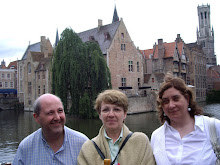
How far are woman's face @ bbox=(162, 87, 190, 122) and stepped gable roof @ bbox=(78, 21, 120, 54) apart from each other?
24.8 metres

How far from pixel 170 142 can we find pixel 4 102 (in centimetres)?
3788

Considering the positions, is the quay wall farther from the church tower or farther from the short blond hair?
the church tower

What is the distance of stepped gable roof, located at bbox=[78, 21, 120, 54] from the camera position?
90.8 ft

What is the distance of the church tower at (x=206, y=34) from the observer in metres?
80.9

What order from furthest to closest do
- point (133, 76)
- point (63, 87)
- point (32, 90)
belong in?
point (32, 90) → point (133, 76) → point (63, 87)

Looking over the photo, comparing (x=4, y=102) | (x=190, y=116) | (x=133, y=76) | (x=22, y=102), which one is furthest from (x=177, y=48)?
(x=190, y=116)

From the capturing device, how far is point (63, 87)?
61.3ft

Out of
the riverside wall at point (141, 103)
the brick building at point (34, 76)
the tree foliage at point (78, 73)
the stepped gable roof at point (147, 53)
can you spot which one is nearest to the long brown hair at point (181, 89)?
the tree foliage at point (78, 73)

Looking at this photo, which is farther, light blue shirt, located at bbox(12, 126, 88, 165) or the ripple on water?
the ripple on water

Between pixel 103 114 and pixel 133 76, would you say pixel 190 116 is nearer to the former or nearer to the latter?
pixel 103 114

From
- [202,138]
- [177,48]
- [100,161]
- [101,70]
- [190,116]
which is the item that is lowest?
[100,161]

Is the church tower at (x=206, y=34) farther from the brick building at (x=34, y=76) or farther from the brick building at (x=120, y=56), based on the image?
the brick building at (x=34, y=76)

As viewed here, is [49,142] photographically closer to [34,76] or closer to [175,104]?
[175,104]

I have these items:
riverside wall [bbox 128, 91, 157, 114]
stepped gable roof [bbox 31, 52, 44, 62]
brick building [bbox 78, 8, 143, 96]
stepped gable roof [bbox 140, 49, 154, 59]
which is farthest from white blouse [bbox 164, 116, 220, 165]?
stepped gable roof [bbox 140, 49, 154, 59]
